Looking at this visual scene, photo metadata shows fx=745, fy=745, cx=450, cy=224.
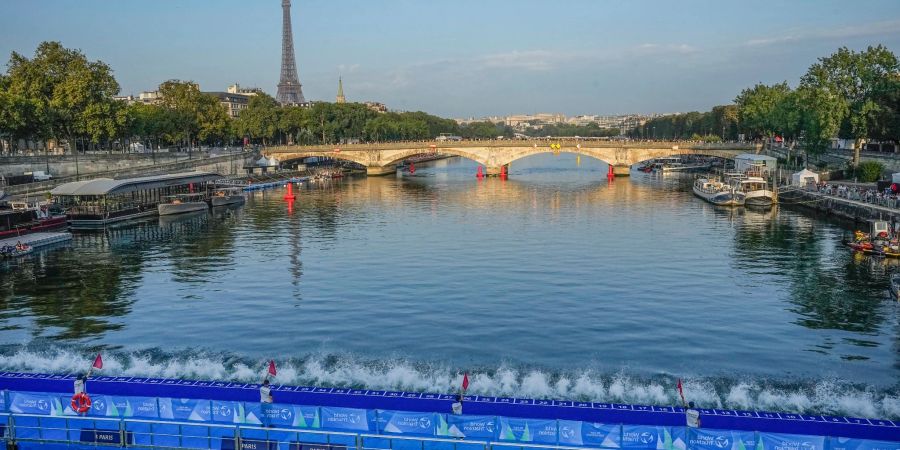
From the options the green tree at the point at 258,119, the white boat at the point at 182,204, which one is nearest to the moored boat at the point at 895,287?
the white boat at the point at 182,204

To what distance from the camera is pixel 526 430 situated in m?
18.4

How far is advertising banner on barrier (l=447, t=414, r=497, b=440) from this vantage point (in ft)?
60.5

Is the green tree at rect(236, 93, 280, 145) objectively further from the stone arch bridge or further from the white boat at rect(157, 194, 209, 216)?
the white boat at rect(157, 194, 209, 216)

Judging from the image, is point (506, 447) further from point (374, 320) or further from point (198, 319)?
point (198, 319)

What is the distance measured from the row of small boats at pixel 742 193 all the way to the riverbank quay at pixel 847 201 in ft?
8.79

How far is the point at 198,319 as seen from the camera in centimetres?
3662

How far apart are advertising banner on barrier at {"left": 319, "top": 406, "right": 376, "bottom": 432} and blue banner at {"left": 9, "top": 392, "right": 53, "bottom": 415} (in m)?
7.54

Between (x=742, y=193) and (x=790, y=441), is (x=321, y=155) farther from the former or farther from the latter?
(x=790, y=441)

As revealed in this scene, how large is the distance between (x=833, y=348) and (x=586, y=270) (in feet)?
59.6

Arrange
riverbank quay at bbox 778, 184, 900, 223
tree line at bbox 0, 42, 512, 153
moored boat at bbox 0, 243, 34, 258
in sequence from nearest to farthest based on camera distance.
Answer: moored boat at bbox 0, 243, 34, 258, riverbank quay at bbox 778, 184, 900, 223, tree line at bbox 0, 42, 512, 153

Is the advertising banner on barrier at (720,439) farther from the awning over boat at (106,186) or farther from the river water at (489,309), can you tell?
the awning over boat at (106,186)

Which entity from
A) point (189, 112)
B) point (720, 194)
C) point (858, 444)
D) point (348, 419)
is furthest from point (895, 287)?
point (189, 112)

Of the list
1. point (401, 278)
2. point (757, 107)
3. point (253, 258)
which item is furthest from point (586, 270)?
point (757, 107)

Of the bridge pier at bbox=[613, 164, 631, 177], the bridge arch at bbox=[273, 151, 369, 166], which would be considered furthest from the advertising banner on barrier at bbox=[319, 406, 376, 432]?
the bridge arch at bbox=[273, 151, 369, 166]
